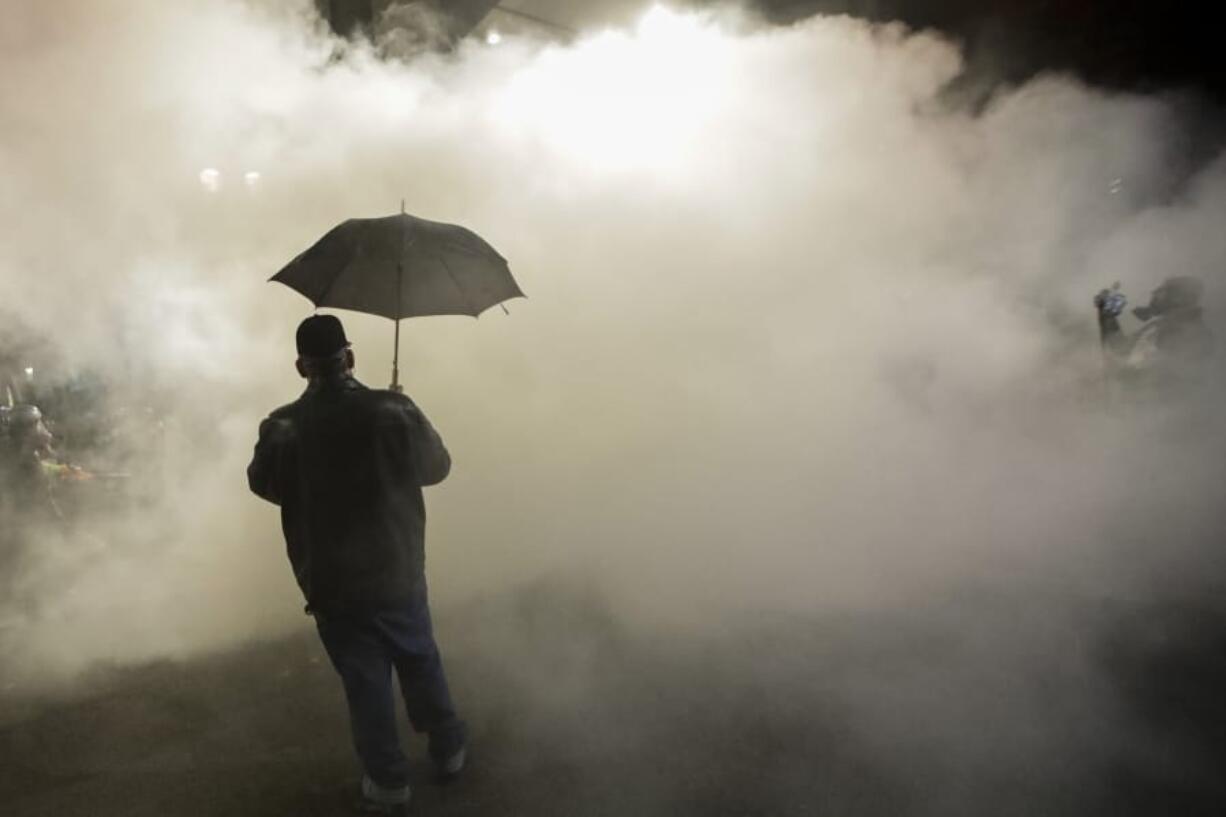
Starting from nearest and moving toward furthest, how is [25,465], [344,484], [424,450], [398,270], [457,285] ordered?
[344,484] → [424,450] → [398,270] → [457,285] → [25,465]

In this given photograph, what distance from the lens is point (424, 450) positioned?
9.37ft

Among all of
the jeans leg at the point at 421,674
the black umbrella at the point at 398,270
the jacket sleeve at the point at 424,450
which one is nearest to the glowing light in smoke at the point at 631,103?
the black umbrella at the point at 398,270

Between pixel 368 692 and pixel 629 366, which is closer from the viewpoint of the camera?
pixel 368 692

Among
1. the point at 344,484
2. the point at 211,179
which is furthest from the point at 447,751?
the point at 211,179

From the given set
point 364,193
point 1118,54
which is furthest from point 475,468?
point 1118,54

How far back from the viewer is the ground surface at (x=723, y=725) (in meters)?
2.86

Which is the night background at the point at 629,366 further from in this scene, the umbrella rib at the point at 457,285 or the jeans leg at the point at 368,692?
the umbrella rib at the point at 457,285

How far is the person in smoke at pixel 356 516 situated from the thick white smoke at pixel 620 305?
2281 millimetres

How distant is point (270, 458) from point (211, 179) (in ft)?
12.1

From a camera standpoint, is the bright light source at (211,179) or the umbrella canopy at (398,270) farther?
the bright light source at (211,179)

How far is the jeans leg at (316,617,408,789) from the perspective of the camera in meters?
2.76

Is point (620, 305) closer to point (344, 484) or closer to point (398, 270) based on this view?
point (398, 270)

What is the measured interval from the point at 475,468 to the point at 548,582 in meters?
1.10

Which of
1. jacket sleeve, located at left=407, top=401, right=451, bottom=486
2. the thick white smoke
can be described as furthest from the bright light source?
jacket sleeve, located at left=407, top=401, right=451, bottom=486
